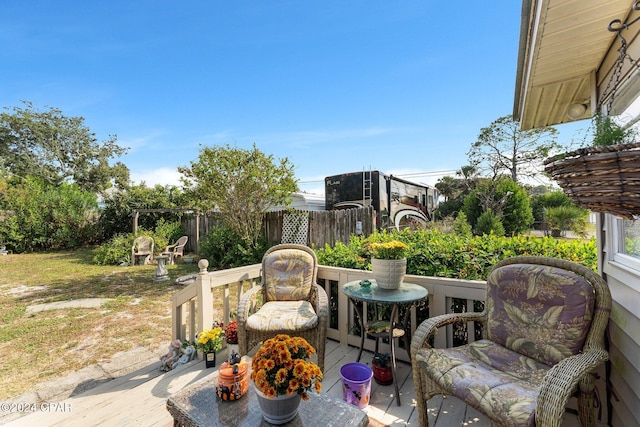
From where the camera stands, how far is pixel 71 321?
12.8 ft

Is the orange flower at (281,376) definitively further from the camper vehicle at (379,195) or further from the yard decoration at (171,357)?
the camper vehicle at (379,195)

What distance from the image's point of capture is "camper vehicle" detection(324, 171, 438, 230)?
765 centimetres

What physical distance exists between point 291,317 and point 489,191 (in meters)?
11.8

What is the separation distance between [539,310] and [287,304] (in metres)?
1.90

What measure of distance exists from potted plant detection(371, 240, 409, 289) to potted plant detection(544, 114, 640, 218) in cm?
142

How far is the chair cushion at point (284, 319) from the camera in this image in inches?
86.6

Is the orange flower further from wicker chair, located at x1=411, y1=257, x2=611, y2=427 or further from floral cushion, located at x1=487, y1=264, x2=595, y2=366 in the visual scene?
floral cushion, located at x1=487, y1=264, x2=595, y2=366

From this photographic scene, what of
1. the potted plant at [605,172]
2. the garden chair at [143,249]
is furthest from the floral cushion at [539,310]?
the garden chair at [143,249]

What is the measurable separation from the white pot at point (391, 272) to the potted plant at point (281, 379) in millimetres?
1138

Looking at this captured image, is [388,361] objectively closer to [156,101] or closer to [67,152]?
[156,101]

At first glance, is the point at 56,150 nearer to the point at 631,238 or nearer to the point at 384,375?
the point at 384,375

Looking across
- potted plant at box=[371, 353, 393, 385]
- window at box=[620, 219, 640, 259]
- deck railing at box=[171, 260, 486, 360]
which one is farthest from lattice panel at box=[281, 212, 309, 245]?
window at box=[620, 219, 640, 259]

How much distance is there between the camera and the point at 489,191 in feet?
37.6

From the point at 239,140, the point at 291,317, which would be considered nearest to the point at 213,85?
the point at 239,140
